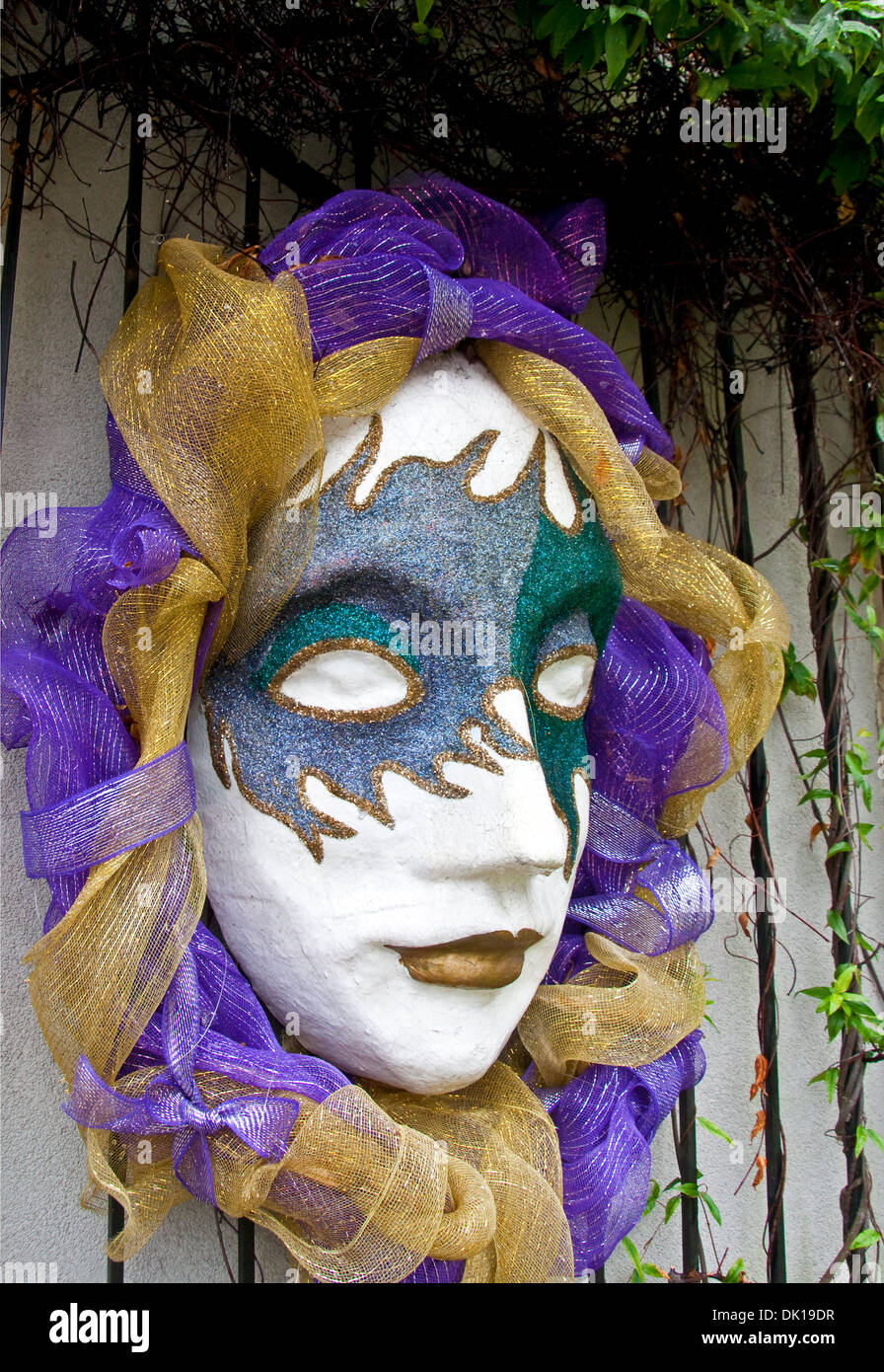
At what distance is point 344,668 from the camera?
3.91 feet

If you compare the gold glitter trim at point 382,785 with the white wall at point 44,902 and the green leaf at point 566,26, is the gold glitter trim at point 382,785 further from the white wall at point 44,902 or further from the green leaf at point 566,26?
the green leaf at point 566,26

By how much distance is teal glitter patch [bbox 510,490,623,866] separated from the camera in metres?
1.25

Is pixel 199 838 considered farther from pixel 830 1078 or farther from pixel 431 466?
pixel 830 1078

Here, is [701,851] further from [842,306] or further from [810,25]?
[810,25]

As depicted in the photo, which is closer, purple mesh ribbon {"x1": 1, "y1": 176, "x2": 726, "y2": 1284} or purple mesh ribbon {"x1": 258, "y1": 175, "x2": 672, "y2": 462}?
purple mesh ribbon {"x1": 1, "y1": 176, "x2": 726, "y2": 1284}

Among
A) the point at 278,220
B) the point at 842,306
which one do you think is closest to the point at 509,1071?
the point at 278,220

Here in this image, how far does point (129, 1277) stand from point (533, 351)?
1.03 meters

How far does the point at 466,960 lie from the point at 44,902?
44 centimetres

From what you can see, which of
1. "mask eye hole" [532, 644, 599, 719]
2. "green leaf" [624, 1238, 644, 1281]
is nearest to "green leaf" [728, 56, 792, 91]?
"mask eye hole" [532, 644, 599, 719]

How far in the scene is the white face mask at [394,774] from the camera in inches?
46.4

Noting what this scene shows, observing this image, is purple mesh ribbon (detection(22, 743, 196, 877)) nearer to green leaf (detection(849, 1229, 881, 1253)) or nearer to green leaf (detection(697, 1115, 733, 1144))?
green leaf (detection(697, 1115, 733, 1144))

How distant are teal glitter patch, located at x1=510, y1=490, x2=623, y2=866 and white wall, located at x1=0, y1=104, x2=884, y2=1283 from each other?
51cm

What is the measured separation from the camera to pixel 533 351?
1.32 metres

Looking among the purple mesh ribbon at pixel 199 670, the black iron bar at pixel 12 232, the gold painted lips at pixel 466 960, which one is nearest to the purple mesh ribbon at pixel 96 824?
the purple mesh ribbon at pixel 199 670
